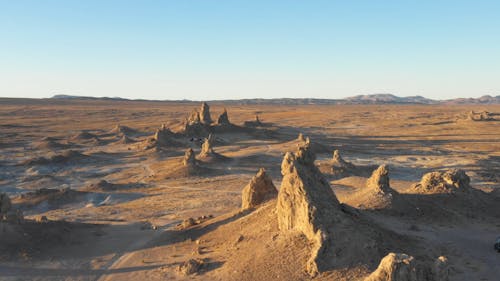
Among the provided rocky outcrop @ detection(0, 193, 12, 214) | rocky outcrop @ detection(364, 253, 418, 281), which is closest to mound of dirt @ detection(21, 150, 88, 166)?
rocky outcrop @ detection(0, 193, 12, 214)

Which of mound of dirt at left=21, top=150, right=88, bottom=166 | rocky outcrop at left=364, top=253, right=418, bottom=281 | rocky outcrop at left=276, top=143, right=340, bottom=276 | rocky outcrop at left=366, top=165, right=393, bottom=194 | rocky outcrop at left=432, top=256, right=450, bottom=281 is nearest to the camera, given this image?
rocky outcrop at left=364, top=253, right=418, bottom=281

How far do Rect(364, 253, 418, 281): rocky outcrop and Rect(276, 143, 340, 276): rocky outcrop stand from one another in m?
2.89

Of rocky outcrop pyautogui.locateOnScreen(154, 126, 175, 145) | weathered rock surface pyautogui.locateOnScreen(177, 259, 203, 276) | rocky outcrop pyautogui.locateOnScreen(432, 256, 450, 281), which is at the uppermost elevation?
rocky outcrop pyautogui.locateOnScreen(432, 256, 450, 281)

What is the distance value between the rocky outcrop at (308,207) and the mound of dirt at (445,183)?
11041mm

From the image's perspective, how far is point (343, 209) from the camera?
17.9m

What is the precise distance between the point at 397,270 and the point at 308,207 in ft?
14.6

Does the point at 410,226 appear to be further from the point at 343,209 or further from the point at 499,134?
the point at 499,134

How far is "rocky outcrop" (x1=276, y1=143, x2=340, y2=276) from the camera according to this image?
15.2 metres

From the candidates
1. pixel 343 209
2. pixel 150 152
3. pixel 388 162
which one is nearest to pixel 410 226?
pixel 343 209

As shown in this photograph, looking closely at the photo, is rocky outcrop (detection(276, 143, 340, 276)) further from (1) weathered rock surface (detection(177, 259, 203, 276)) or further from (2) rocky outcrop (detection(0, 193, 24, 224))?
(2) rocky outcrop (detection(0, 193, 24, 224))

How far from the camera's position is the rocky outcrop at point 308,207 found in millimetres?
15219

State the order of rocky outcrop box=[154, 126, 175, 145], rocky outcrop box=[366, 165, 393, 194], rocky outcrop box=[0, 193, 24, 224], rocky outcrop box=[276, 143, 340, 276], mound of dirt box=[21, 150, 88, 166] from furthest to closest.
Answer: rocky outcrop box=[154, 126, 175, 145], mound of dirt box=[21, 150, 88, 166], rocky outcrop box=[366, 165, 393, 194], rocky outcrop box=[0, 193, 24, 224], rocky outcrop box=[276, 143, 340, 276]

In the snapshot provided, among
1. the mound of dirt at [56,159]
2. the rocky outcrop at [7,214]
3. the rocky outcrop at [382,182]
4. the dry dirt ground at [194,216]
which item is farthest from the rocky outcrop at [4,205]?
the mound of dirt at [56,159]

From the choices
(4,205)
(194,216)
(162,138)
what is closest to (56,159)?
(162,138)
